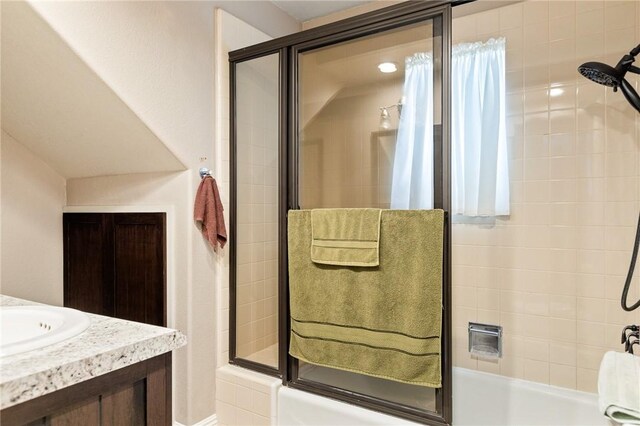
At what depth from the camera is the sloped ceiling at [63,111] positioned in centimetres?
161

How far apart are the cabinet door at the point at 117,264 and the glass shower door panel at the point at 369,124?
0.85m

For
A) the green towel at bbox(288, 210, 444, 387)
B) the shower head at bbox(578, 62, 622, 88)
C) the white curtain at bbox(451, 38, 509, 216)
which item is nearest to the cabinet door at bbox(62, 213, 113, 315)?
the green towel at bbox(288, 210, 444, 387)

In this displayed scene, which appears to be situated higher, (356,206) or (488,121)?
(488,121)

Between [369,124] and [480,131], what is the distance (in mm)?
Answer: 817

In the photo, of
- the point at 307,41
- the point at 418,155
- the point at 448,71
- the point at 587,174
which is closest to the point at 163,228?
the point at 307,41

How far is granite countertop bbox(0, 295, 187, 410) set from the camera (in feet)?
2.50

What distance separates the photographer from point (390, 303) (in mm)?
1796

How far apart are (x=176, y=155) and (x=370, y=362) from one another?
4.62ft

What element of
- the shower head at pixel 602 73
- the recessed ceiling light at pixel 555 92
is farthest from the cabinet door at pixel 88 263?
the recessed ceiling light at pixel 555 92

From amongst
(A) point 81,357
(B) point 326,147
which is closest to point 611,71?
(B) point 326,147

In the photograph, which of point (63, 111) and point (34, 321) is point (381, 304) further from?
point (63, 111)

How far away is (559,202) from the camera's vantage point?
221 cm

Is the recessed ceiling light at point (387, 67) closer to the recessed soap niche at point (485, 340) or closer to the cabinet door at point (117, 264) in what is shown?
the cabinet door at point (117, 264)

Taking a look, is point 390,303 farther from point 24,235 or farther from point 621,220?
point 24,235
